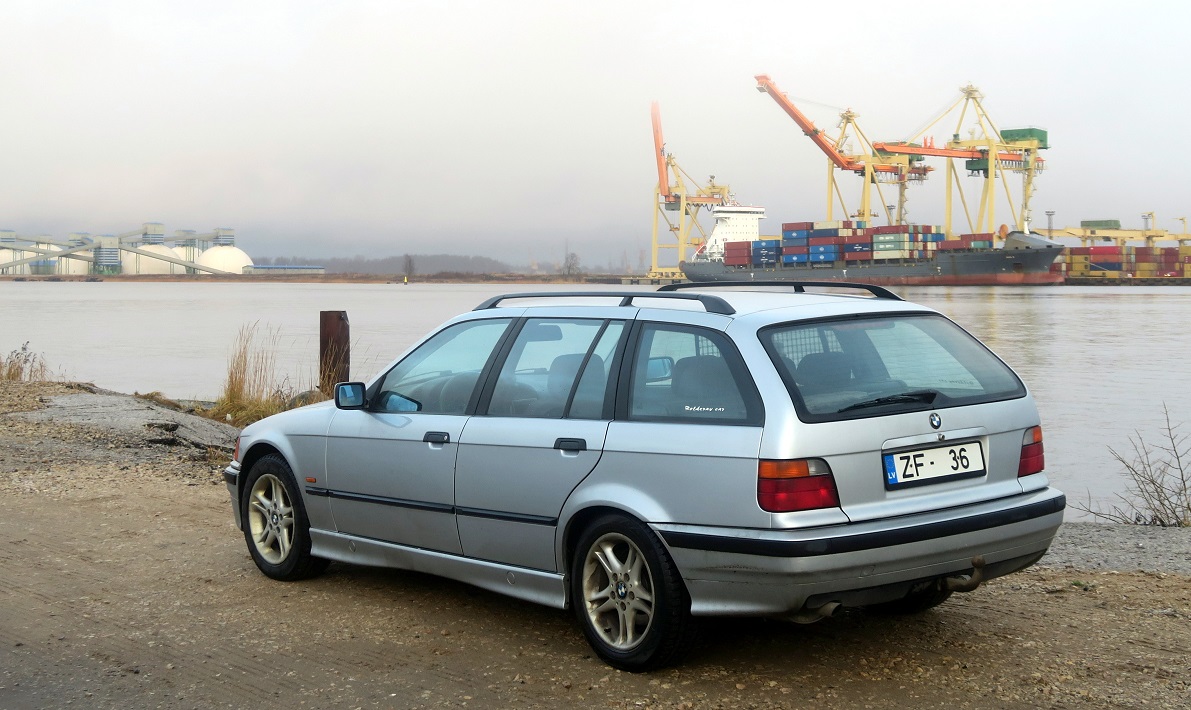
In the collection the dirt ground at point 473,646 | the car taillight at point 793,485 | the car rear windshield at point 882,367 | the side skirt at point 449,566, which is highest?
the car rear windshield at point 882,367

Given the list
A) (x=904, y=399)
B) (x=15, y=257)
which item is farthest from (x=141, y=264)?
(x=904, y=399)

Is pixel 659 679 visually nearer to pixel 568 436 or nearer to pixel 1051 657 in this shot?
pixel 568 436

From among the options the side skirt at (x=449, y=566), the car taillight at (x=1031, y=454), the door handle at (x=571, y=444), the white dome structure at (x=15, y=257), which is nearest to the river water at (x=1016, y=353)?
the car taillight at (x=1031, y=454)

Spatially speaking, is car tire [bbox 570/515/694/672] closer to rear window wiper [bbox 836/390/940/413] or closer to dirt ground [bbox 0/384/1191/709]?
dirt ground [bbox 0/384/1191/709]

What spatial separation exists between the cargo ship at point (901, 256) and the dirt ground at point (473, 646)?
7883 centimetres

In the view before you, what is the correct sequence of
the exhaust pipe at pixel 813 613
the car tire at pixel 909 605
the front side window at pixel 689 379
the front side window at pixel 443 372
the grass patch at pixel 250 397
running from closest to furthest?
the exhaust pipe at pixel 813 613, the front side window at pixel 689 379, the car tire at pixel 909 605, the front side window at pixel 443 372, the grass patch at pixel 250 397

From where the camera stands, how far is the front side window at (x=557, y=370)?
4.46 metres

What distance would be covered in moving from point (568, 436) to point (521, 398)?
1.40 feet

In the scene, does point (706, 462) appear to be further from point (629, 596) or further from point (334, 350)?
point (334, 350)

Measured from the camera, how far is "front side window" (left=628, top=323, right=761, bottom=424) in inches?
155

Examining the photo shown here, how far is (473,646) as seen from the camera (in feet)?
15.0

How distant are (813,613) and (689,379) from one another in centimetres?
91

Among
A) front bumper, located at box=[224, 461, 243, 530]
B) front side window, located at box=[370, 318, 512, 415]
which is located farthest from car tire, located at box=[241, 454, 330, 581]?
front side window, located at box=[370, 318, 512, 415]

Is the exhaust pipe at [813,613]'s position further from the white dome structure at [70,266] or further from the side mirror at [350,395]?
the white dome structure at [70,266]
